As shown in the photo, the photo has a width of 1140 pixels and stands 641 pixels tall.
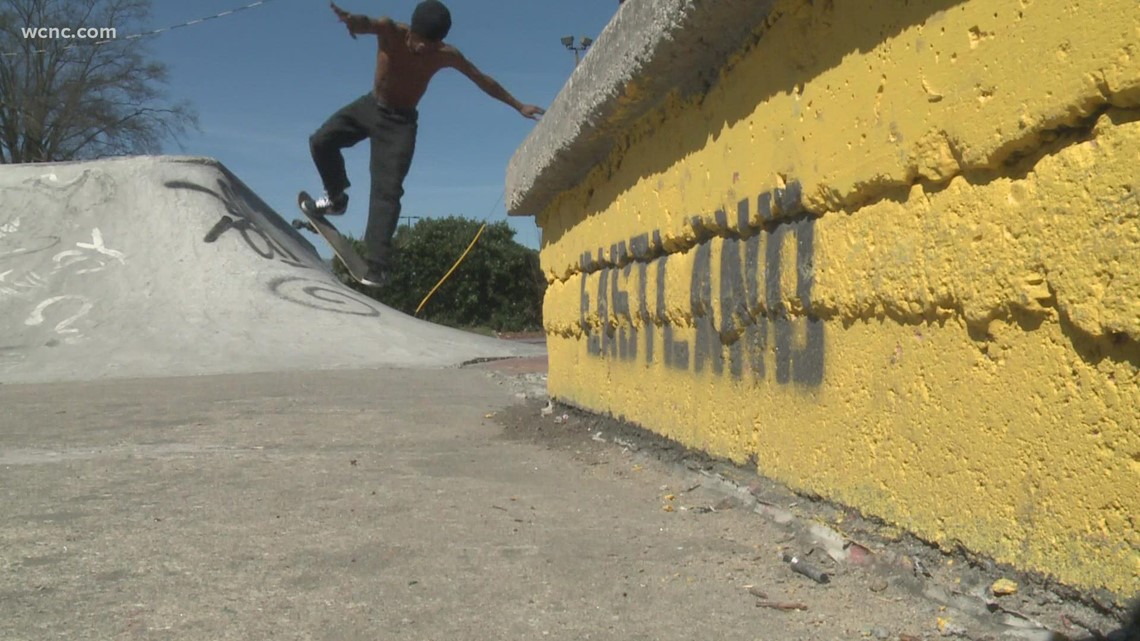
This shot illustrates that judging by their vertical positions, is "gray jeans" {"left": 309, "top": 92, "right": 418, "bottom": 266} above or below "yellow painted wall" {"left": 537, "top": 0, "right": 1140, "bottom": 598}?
above

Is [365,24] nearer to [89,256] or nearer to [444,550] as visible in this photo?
[444,550]

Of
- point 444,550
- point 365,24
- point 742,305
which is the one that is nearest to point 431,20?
point 365,24

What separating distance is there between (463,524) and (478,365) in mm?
8208

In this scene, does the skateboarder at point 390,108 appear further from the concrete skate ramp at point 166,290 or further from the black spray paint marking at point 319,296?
the black spray paint marking at point 319,296

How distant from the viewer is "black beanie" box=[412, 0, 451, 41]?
520cm

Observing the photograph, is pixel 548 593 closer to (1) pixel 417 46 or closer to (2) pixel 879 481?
(2) pixel 879 481

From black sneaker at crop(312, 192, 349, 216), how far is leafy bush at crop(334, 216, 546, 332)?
626 inches

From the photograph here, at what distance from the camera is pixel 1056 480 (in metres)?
1.78

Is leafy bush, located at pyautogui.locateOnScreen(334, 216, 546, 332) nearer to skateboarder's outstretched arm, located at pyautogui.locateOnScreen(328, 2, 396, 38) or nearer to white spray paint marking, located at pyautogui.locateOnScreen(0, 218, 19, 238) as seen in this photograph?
white spray paint marking, located at pyautogui.locateOnScreen(0, 218, 19, 238)

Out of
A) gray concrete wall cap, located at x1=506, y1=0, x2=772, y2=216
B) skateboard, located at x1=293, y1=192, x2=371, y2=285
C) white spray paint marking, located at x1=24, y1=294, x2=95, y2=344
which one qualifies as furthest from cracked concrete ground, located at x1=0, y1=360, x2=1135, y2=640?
white spray paint marking, located at x1=24, y1=294, x2=95, y2=344

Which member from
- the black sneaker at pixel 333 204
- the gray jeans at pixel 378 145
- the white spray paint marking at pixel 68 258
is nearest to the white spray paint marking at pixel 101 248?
the white spray paint marking at pixel 68 258

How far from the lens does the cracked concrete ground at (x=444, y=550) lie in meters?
2.09

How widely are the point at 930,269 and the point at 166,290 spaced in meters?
12.9

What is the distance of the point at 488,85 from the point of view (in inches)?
227
